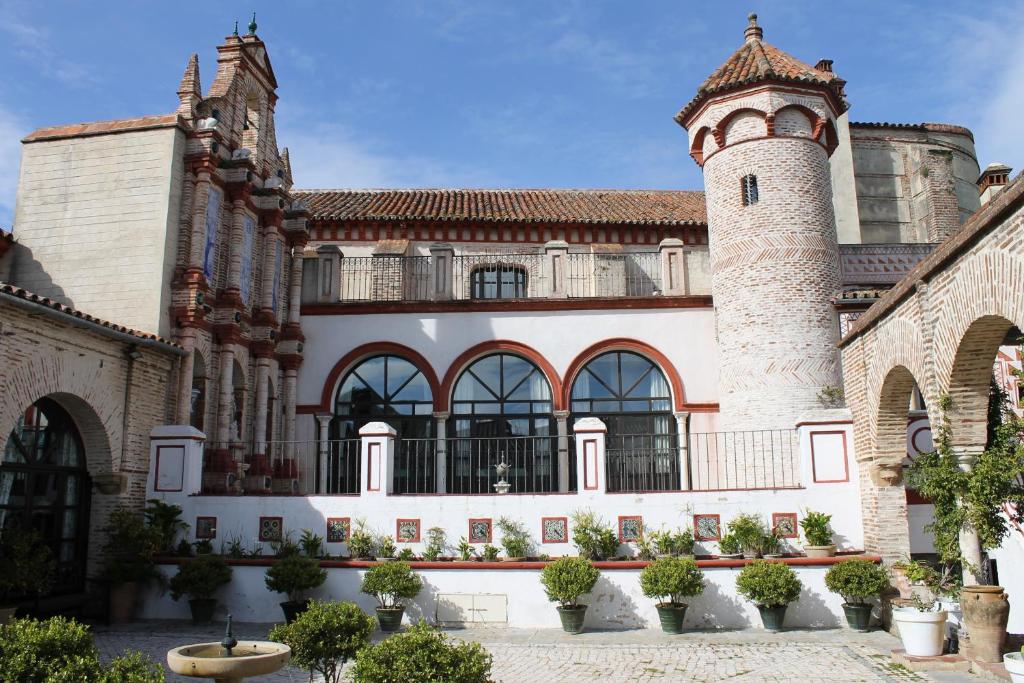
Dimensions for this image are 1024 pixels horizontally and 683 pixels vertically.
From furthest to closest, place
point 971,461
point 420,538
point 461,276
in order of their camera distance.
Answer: point 461,276 < point 420,538 < point 971,461

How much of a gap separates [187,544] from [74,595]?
1820mm

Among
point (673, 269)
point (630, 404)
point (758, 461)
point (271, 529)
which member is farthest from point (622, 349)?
point (271, 529)

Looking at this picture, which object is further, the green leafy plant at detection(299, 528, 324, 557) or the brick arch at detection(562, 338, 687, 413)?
the brick arch at detection(562, 338, 687, 413)

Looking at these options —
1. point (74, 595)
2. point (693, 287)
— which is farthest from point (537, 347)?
point (74, 595)

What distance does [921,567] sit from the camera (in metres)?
11.0

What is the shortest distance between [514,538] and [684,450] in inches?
250

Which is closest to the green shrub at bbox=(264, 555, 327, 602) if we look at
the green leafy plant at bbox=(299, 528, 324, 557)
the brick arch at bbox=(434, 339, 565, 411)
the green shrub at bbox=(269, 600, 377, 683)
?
the green leafy plant at bbox=(299, 528, 324, 557)

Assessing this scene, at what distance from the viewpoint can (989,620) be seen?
9.72 m

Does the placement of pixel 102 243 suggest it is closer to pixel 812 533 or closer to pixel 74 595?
pixel 74 595

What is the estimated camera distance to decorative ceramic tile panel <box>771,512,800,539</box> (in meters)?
14.1

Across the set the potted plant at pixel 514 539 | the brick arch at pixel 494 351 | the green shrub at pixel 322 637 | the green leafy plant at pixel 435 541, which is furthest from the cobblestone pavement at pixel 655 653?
the brick arch at pixel 494 351

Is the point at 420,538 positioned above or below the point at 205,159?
below

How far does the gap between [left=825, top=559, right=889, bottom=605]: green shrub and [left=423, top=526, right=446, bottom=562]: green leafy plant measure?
6.01m

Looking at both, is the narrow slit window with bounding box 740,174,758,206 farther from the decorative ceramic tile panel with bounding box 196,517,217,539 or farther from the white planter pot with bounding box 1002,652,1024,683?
the decorative ceramic tile panel with bounding box 196,517,217,539
